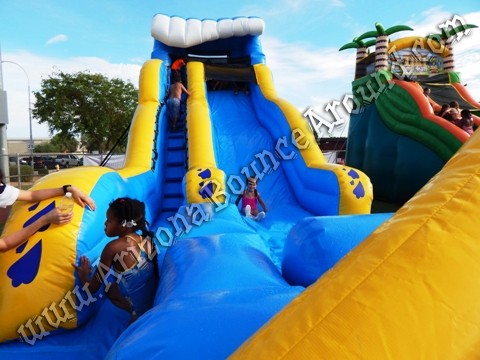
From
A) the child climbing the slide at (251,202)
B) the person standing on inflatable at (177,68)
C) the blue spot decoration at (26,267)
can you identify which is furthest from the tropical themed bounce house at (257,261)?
the person standing on inflatable at (177,68)

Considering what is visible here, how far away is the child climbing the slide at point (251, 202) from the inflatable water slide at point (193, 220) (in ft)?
0.37

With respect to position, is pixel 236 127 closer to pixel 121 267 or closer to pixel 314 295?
pixel 121 267

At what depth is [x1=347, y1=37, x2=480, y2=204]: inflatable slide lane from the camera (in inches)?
196

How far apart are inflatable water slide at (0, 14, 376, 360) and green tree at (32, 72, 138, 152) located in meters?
11.0

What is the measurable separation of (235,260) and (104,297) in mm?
909

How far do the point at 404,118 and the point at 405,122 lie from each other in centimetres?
6

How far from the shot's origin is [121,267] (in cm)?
173

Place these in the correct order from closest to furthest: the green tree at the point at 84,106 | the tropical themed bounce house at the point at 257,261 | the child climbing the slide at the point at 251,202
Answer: the tropical themed bounce house at the point at 257,261
the child climbing the slide at the point at 251,202
the green tree at the point at 84,106

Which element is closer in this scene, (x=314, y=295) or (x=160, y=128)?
(x=314, y=295)

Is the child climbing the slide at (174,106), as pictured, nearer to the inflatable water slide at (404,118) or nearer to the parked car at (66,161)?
the inflatable water slide at (404,118)

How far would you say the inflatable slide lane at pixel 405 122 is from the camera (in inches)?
196

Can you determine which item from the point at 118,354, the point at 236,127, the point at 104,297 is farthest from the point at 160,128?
the point at 118,354

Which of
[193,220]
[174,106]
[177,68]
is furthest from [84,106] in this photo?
[193,220]

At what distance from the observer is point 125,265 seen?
5.67 ft
